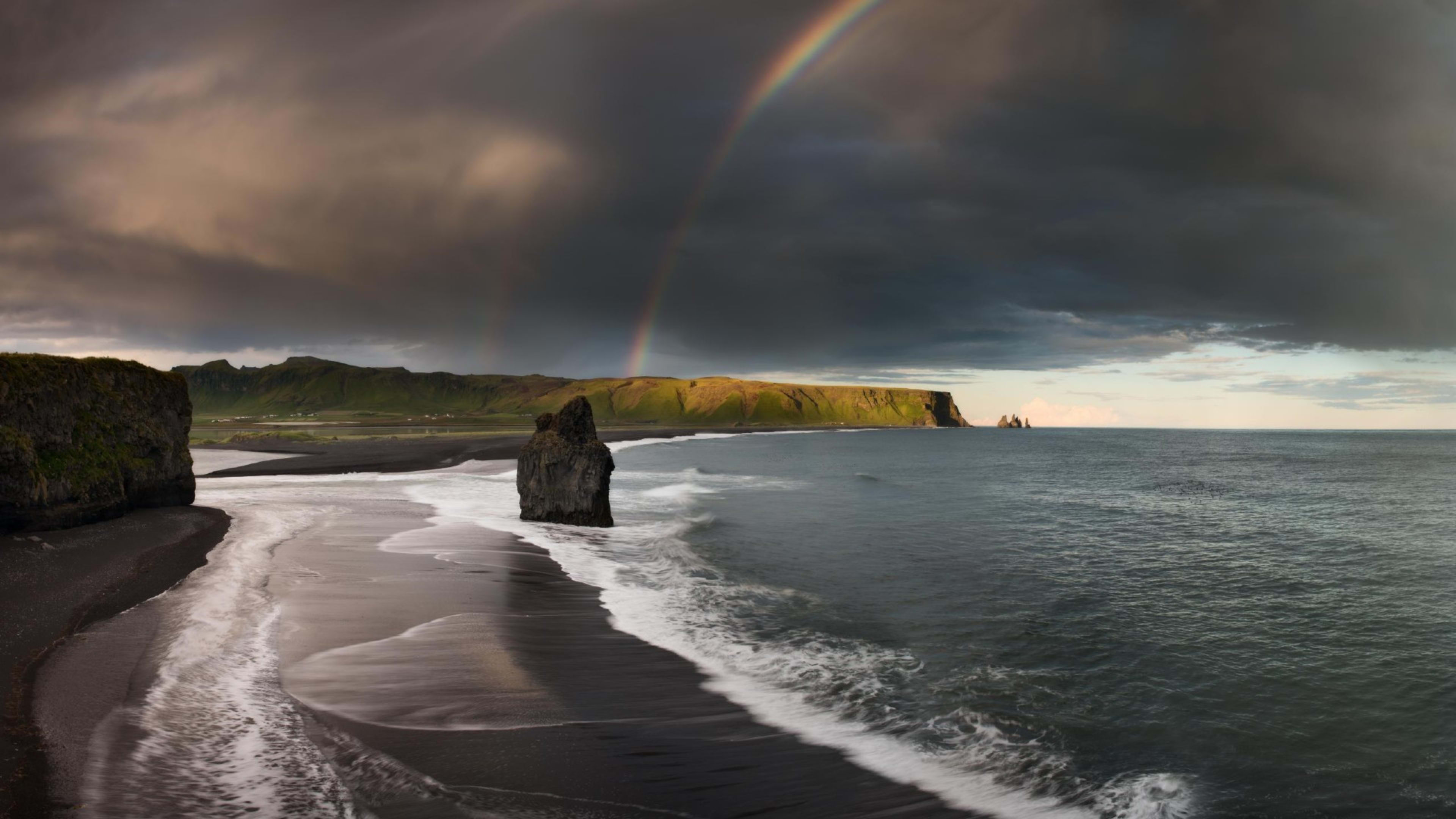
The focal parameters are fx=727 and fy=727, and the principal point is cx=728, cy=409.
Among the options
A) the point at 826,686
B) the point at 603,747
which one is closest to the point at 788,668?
the point at 826,686

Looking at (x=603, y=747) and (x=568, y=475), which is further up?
(x=568, y=475)

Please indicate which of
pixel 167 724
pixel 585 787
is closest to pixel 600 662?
pixel 585 787

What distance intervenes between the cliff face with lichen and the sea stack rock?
523 inches

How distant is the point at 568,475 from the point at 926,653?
18361 millimetres

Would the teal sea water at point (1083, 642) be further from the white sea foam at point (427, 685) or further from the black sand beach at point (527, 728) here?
the white sea foam at point (427, 685)

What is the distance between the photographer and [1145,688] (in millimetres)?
11609

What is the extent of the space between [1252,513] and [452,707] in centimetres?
4345

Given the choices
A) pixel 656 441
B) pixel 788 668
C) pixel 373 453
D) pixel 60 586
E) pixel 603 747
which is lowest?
pixel 656 441

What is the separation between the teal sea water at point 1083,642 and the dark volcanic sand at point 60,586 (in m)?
7.69

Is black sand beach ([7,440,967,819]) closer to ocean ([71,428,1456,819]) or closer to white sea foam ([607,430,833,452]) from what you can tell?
ocean ([71,428,1456,819])

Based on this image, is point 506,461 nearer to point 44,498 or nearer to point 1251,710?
point 44,498

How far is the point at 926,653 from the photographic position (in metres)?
13.2

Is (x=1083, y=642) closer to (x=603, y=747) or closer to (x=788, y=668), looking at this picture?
(x=788, y=668)

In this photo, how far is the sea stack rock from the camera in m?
28.1
